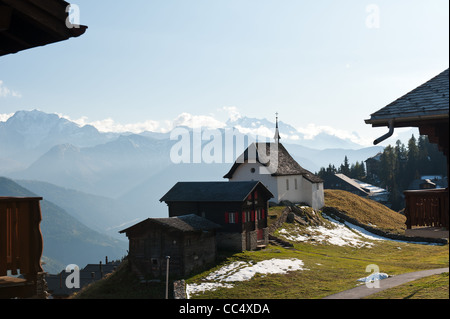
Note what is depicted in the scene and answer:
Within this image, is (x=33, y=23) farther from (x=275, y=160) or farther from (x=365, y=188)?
(x=365, y=188)

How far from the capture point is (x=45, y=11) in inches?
375

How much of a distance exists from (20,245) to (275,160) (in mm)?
55155

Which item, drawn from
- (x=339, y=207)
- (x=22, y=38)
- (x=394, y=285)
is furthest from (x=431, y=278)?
(x=339, y=207)

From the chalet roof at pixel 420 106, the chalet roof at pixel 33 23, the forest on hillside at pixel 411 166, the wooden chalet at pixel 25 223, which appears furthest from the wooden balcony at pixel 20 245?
the forest on hillside at pixel 411 166

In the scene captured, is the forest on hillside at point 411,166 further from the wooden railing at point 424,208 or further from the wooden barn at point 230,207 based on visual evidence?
the wooden railing at point 424,208

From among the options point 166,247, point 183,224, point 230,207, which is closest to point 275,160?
point 230,207

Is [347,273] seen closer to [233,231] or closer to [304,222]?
[233,231]

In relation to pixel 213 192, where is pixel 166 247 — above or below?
below

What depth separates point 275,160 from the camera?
6347cm

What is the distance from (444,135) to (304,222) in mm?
45991

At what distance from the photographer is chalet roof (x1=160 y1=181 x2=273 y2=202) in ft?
151

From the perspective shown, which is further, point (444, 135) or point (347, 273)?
point (347, 273)

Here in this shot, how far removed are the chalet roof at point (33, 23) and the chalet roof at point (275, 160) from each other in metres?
51.6
